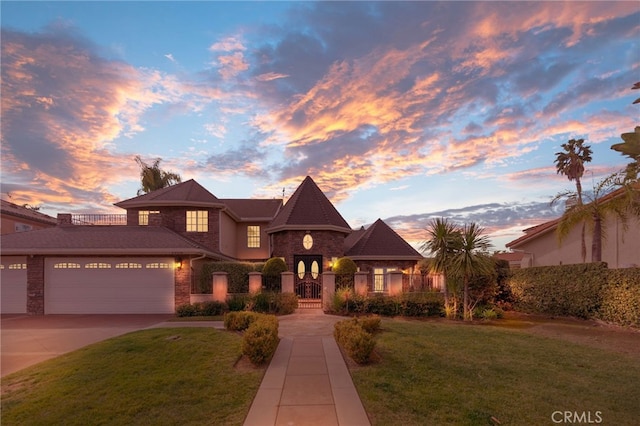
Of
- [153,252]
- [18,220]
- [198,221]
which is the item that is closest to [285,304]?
[153,252]

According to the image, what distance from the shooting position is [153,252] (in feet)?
63.0

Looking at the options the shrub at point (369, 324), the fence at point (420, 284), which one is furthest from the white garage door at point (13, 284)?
the fence at point (420, 284)

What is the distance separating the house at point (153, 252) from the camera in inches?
762

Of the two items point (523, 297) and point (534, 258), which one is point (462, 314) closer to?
point (523, 297)

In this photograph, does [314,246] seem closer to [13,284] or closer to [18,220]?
[13,284]

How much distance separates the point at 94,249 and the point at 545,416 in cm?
1999

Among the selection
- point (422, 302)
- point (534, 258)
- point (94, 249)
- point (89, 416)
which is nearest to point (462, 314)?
point (422, 302)

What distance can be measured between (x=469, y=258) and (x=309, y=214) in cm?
1211

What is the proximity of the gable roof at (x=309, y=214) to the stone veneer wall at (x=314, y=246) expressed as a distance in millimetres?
536

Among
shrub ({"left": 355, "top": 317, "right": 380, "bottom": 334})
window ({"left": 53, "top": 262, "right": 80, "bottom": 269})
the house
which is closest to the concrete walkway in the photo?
shrub ({"left": 355, "top": 317, "right": 380, "bottom": 334})

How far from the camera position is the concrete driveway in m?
10.4

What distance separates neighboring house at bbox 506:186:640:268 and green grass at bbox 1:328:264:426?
1853 cm

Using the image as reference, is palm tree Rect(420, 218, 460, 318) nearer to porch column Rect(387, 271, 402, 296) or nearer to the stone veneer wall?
porch column Rect(387, 271, 402, 296)

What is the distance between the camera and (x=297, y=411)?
20.9ft
